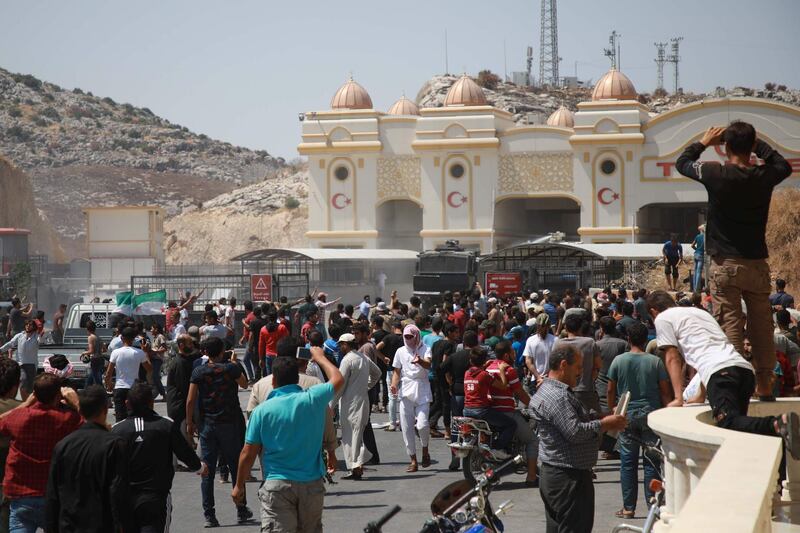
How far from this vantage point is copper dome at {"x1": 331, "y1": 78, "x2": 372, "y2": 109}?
63938mm

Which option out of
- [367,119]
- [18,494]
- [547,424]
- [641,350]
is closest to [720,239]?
[547,424]

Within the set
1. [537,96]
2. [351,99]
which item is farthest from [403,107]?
[537,96]

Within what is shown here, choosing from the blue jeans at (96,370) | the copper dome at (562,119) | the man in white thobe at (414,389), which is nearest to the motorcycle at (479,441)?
the man in white thobe at (414,389)

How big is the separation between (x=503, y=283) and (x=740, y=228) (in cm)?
2685

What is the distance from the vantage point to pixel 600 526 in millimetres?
10000

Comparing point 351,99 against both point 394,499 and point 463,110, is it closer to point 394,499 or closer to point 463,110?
point 463,110

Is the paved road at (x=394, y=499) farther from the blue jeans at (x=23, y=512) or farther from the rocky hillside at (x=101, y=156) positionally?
the rocky hillside at (x=101, y=156)

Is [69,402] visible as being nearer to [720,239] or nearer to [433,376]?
[720,239]

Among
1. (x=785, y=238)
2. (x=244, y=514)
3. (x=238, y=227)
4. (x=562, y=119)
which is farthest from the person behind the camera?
(x=238, y=227)

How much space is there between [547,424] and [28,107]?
137 m

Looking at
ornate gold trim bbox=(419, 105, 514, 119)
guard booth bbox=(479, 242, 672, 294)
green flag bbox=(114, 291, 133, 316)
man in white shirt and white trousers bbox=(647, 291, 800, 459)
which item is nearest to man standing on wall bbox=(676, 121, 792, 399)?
man in white shirt and white trousers bbox=(647, 291, 800, 459)

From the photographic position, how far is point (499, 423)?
12.0 meters

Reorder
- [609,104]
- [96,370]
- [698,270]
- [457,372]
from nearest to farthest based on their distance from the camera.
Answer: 1. [457,372]
2. [96,370]
3. [698,270]
4. [609,104]

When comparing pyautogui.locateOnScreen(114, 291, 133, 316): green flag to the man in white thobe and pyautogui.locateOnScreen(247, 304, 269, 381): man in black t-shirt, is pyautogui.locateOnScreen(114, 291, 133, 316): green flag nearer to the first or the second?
pyautogui.locateOnScreen(247, 304, 269, 381): man in black t-shirt
